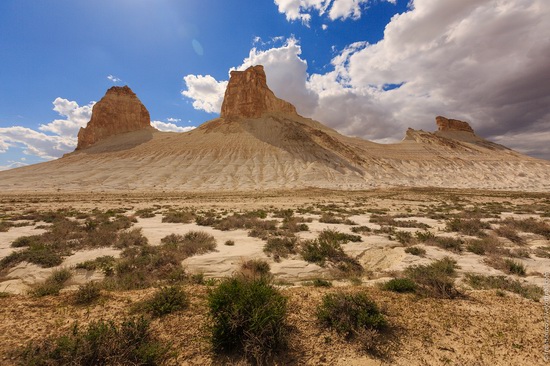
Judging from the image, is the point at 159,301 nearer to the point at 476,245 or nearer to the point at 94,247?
the point at 94,247

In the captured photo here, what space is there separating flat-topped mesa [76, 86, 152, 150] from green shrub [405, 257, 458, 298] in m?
114

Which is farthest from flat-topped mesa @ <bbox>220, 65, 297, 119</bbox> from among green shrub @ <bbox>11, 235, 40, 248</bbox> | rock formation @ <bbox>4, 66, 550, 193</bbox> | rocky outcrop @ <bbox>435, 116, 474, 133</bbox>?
rocky outcrop @ <bbox>435, 116, 474, 133</bbox>

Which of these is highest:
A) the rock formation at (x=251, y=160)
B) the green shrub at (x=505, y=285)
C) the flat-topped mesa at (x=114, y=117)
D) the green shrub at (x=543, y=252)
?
the flat-topped mesa at (x=114, y=117)

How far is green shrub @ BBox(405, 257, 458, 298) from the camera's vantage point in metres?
5.91

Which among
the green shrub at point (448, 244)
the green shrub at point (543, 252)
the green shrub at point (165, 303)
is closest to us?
the green shrub at point (165, 303)

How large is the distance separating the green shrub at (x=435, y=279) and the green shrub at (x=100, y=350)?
6.07m

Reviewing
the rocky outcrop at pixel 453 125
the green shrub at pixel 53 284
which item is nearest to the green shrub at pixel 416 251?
the green shrub at pixel 53 284

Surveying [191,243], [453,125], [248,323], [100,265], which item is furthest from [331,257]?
[453,125]

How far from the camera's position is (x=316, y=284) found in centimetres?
680

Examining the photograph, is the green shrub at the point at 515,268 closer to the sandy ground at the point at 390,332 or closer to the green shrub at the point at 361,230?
the sandy ground at the point at 390,332

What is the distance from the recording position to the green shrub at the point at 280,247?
9.22 metres

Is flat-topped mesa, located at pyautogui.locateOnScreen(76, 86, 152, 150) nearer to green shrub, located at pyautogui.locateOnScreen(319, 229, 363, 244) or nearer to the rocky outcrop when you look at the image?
green shrub, located at pyautogui.locateOnScreen(319, 229, 363, 244)

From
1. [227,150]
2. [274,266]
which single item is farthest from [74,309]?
[227,150]

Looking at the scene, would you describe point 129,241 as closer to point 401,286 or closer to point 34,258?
point 34,258
